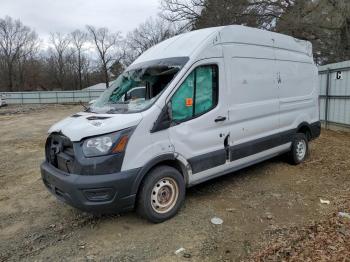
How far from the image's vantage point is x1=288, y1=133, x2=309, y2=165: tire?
651 cm

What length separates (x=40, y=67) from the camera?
68.0m

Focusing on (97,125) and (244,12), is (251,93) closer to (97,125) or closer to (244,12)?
(97,125)

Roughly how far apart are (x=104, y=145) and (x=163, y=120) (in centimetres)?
82

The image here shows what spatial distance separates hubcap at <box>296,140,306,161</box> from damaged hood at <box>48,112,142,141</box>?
4.11 meters

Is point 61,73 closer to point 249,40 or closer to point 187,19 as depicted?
point 187,19

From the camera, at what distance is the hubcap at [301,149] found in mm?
6625

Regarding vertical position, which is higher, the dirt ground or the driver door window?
the driver door window

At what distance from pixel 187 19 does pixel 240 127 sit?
18094 mm

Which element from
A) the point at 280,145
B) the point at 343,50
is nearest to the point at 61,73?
the point at 343,50

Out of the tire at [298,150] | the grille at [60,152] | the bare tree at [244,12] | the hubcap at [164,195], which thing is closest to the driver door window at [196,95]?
the hubcap at [164,195]

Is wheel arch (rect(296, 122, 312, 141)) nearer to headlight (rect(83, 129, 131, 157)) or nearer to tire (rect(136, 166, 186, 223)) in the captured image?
tire (rect(136, 166, 186, 223))

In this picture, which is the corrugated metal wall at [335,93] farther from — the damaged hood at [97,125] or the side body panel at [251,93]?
the damaged hood at [97,125]

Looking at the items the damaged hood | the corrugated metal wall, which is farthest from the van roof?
the corrugated metal wall

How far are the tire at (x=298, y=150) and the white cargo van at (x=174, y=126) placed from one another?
1.58ft
